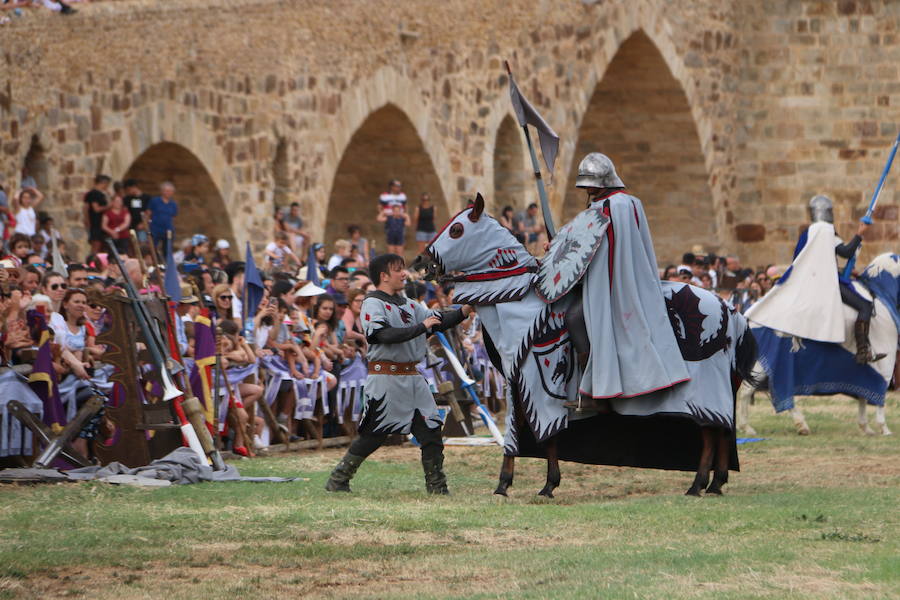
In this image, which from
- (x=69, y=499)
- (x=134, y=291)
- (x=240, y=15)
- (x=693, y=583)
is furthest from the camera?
(x=240, y=15)

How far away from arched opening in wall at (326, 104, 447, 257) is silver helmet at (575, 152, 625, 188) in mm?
12955

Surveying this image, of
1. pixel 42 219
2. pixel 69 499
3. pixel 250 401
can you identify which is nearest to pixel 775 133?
pixel 42 219

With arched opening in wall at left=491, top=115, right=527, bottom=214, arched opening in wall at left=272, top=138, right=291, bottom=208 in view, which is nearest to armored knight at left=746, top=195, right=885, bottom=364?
arched opening in wall at left=272, top=138, right=291, bottom=208

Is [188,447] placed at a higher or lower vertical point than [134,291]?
lower

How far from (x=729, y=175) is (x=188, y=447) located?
70.3 ft

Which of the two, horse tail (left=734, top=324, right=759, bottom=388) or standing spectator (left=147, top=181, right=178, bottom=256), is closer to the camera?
horse tail (left=734, top=324, right=759, bottom=388)

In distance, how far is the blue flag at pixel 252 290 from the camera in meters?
11.9

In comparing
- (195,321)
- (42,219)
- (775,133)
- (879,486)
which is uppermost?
(775,133)

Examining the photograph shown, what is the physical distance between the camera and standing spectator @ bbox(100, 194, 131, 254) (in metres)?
16.0

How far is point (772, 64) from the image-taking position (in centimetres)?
2961

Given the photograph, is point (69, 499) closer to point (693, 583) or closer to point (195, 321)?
point (195, 321)

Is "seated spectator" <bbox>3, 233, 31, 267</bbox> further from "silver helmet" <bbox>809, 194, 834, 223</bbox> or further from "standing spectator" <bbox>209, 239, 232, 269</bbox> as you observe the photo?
"silver helmet" <bbox>809, 194, 834, 223</bbox>

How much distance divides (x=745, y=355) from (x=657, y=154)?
20416 mm

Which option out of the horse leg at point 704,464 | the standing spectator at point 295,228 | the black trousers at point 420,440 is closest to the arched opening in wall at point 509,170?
the standing spectator at point 295,228
